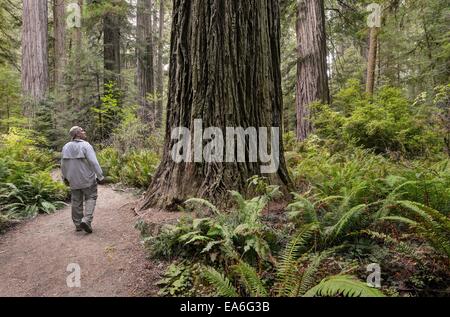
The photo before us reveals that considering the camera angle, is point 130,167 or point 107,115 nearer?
point 130,167

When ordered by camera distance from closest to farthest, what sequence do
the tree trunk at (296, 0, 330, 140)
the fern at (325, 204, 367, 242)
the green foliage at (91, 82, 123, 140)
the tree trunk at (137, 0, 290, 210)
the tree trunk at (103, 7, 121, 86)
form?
the fern at (325, 204, 367, 242), the tree trunk at (137, 0, 290, 210), the tree trunk at (296, 0, 330, 140), the green foliage at (91, 82, 123, 140), the tree trunk at (103, 7, 121, 86)

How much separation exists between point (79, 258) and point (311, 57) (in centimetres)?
758

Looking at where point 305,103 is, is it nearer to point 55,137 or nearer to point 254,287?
point 254,287

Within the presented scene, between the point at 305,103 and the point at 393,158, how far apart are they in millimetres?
3552

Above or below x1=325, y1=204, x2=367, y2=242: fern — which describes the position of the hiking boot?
below

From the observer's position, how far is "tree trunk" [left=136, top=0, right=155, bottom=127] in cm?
1549

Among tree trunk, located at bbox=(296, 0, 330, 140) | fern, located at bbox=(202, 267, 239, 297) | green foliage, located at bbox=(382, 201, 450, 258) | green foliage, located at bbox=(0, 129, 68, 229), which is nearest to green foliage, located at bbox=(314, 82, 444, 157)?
tree trunk, located at bbox=(296, 0, 330, 140)

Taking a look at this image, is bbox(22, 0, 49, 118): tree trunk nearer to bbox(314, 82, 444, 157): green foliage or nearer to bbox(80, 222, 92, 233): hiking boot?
bbox(80, 222, 92, 233): hiking boot

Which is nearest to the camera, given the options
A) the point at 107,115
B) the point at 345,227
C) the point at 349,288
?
the point at 349,288

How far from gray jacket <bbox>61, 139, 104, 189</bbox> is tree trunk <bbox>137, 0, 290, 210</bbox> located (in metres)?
1.23

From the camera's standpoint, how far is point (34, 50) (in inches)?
516

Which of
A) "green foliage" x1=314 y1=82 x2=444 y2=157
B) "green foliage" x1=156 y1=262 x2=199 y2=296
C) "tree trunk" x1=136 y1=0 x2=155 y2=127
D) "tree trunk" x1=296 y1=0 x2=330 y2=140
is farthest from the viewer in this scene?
"tree trunk" x1=136 y1=0 x2=155 y2=127

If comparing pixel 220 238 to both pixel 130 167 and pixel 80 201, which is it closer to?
pixel 80 201

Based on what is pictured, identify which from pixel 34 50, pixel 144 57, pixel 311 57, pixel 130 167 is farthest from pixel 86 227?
pixel 144 57
